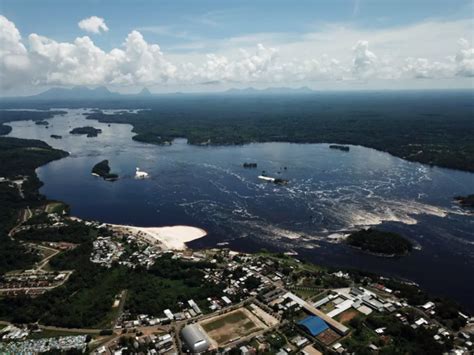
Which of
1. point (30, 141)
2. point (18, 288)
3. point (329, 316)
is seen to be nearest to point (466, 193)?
point (329, 316)

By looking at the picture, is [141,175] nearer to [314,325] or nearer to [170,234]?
[170,234]

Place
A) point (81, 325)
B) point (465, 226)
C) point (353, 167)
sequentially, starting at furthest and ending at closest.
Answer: point (353, 167)
point (465, 226)
point (81, 325)

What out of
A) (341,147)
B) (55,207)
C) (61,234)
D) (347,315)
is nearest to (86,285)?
(61,234)

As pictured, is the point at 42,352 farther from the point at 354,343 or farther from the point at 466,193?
the point at 466,193

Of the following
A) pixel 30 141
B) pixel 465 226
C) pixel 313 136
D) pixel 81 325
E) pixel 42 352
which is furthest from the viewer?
pixel 313 136

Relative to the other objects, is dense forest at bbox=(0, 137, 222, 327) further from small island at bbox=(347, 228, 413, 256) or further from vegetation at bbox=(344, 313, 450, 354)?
small island at bbox=(347, 228, 413, 256)

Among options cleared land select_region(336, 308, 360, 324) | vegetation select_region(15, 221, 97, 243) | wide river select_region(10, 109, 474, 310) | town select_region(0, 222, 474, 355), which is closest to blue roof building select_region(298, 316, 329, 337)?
town select_region(0, 222, 474, 355)
